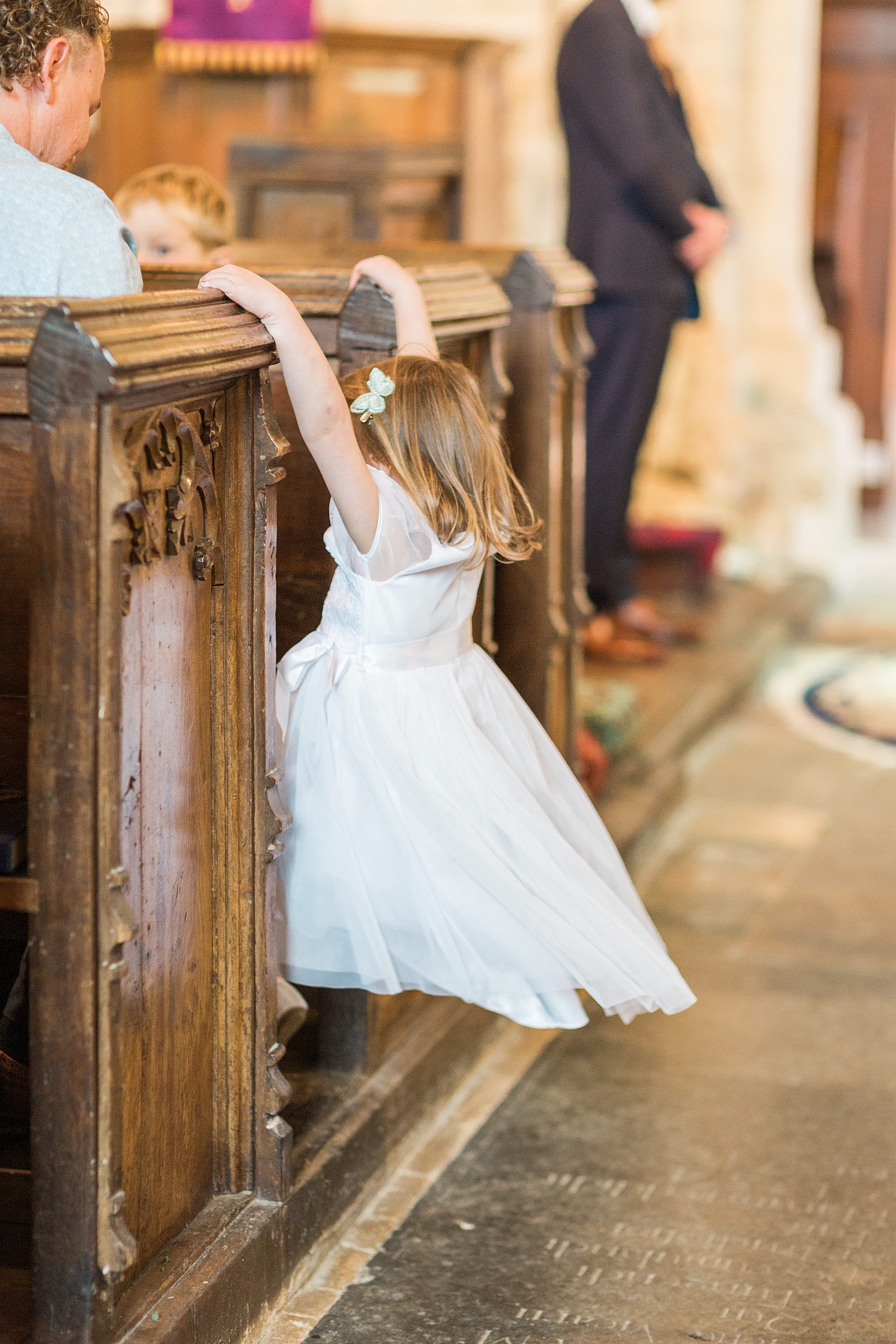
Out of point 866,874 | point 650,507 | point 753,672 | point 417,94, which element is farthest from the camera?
point 650,507

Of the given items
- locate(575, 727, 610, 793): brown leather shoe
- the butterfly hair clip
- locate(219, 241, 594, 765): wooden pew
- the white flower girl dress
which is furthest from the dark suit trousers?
the butterfly hair clip

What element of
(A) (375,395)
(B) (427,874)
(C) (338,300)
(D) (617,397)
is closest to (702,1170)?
(B) (427,874)

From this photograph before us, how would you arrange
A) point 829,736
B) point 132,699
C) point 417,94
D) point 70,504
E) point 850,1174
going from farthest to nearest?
point 417,94
point 829,736
point 850,1174
point 132,699
point 70,504

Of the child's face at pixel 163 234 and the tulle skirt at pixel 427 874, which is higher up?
the child's face at pixel 163 234

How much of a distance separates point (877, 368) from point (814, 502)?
1957mm

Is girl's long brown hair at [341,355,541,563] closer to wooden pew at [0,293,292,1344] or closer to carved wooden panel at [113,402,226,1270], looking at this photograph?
wooden pew at [0,293,292,1344]

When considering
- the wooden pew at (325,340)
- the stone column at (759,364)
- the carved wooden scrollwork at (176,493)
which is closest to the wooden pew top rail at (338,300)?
the wooden pew at (325,340)

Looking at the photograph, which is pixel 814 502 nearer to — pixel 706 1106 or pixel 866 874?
pixel 866 874

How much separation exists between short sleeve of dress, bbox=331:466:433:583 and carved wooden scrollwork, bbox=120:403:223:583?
269mm

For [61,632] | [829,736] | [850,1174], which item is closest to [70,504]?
[61,632]

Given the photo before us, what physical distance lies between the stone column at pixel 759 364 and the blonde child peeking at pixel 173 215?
3934 millimetres

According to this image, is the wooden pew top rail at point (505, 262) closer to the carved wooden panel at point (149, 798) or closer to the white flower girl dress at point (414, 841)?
the white flower girl dress at point (414, 841)

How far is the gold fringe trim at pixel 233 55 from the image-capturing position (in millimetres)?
5730

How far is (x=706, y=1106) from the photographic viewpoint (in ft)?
8.73
